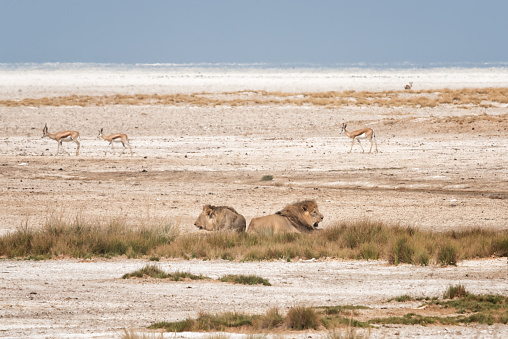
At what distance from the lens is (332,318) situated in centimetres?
731

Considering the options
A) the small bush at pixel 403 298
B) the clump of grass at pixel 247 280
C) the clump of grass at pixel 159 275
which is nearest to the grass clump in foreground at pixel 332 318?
the small bush at pixel 403 298

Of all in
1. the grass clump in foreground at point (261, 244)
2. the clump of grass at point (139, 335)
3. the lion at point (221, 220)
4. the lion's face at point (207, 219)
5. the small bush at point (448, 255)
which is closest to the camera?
the clump of grass at point (139, 335)

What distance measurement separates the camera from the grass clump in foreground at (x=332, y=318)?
7055 millimetres

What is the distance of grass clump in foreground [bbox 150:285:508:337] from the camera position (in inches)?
278

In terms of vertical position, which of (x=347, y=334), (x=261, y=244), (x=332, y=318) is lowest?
(x=261, y=244)

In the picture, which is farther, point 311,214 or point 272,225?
point 311,214

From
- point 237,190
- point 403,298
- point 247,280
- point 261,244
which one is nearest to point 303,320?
point 403,298

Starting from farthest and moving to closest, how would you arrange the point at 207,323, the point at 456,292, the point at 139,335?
the point at 456,292 < the point at 207,323 < the point at 139,335

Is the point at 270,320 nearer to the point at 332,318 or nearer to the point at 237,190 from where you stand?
the point at 332,318

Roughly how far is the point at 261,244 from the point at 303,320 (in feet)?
17.4

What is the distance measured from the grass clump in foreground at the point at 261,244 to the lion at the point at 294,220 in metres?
0.45

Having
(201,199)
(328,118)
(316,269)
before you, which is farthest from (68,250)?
(328,118)

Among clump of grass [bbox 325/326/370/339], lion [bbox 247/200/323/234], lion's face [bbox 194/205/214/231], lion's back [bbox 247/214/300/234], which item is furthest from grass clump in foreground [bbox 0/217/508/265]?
clump of grass [bbox 325/326/370/339]

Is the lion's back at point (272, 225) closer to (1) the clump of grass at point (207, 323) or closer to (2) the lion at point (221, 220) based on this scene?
(2) the lion at point (221, 220)
